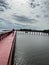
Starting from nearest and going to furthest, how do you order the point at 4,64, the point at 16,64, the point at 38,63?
1. the point at 4,64
2. the point at 16,64
3. the point at 38,63

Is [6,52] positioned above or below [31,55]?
above

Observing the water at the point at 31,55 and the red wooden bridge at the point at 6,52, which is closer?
the red wooden bridge at the point at 6,52

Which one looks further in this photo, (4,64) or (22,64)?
(22,64)

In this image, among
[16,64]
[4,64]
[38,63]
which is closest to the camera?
[4,64]

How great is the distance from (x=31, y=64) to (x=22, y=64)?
0.99 metres

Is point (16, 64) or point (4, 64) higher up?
point (4, 64)

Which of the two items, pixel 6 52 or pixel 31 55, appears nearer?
pixel 6 52

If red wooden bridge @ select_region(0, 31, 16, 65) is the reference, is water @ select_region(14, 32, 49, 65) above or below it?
below

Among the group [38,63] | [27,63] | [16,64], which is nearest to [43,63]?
[38,63]

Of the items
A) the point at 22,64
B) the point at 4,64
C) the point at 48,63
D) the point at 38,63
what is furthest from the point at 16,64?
the point at 4,64

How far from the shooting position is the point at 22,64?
17188 millimetres

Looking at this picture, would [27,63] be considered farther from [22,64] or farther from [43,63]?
[43,63]

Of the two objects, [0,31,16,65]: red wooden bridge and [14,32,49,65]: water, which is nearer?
[0,31,16,65]: red wooden bridge

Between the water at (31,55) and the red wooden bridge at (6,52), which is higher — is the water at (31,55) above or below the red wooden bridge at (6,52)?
below
